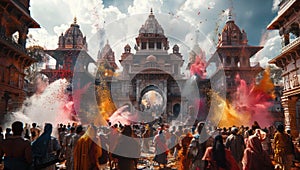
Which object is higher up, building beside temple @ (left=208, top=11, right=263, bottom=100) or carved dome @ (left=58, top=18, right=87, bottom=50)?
carved dome @ (left=58, top=18, right=87, bottom=50)

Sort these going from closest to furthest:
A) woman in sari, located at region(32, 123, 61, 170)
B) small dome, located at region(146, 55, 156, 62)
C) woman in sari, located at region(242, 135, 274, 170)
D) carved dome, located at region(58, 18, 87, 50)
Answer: woman in sari, located at region(242, 135, 274, 170) → woman in sari, located at region(32, 123, 61, 170) → carved dome, located at region(58, 18, 87, 50) → small dome, located at region(146, 55, 156, 62)

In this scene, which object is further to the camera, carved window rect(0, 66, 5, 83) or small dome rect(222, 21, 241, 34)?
small dome rect(222, 21, 241, 34)

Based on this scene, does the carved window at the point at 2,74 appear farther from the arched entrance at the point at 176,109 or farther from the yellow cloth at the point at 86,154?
the arched entrance at the point at 176,109

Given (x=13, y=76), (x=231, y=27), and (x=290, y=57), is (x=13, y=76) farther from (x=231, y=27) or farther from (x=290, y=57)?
(x=231, y=27)

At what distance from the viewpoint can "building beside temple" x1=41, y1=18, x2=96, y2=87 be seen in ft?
109

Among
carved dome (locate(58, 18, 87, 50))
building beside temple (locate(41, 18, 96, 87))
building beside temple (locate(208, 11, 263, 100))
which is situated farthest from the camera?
carved dome (locate(58, 18, 87, 50))

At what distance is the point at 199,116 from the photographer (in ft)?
113

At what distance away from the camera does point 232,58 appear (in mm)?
32688

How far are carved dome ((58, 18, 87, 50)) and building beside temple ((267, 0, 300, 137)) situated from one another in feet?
90.1

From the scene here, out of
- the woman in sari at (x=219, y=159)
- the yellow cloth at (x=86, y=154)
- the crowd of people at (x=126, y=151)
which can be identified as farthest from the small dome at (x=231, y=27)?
Answer: the woman in sari at (x=219, y=159)

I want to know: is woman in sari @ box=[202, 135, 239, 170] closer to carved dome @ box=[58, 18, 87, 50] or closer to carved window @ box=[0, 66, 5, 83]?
carved window @ box=[0, 66, 5, 83]

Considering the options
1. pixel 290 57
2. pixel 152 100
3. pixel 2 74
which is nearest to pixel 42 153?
pixel 2 74

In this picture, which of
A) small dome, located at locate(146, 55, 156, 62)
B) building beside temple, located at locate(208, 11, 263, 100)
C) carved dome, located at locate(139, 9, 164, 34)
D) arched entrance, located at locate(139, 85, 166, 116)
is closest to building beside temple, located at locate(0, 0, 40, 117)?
arched entrance, located at locate(139, 85, 166, 116)

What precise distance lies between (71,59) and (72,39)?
4.60 meters
